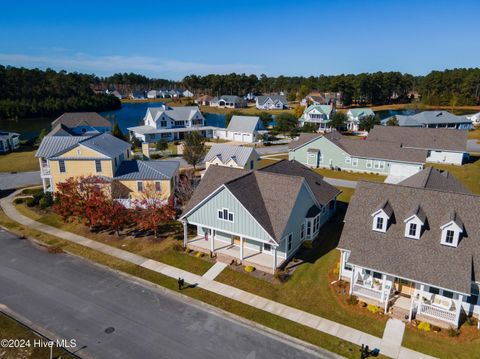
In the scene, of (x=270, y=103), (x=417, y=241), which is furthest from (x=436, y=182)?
(x=270, y=103)

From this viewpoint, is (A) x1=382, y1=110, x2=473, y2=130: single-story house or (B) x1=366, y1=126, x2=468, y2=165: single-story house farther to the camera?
(A) x1=382, y1=110, x2=473, y2=130: single-story house

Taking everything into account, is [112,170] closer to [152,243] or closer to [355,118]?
[152,243]

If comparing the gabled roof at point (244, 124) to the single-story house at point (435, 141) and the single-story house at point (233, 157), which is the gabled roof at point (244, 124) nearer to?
the single-story house at point (435, 141)

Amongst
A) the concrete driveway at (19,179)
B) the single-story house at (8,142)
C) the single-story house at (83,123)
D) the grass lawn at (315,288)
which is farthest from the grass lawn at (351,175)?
the single-story house at (8,142)

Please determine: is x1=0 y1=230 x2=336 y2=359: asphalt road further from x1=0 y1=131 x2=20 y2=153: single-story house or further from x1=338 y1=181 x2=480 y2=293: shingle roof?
x1=0 y1=131 x2=20 y2=153: single-story house

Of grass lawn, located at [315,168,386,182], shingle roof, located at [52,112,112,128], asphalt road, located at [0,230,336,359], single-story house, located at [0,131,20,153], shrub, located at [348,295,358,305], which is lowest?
asphalt road, located at [0,230,336,359]

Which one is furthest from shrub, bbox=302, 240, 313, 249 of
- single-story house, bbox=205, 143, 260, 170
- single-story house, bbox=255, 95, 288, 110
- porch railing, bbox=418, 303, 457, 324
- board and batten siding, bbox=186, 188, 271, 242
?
single-story house, bbox=255, 95, 288, 110

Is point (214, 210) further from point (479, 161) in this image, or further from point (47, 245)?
point (479, 161)
